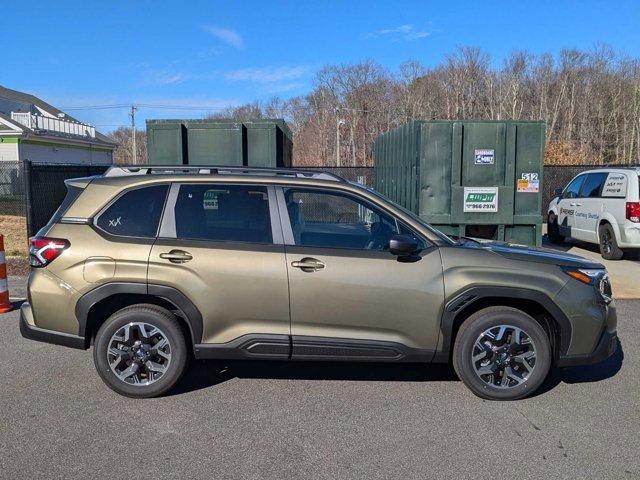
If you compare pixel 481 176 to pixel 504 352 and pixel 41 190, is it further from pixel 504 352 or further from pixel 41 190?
pixel 41 190

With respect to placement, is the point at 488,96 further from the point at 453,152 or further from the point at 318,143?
the point at 453,152

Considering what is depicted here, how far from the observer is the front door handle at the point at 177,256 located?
172 inches

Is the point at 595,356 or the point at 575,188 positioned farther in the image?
the point at 575,188

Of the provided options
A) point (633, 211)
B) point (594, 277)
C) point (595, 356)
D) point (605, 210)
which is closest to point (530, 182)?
point (633, 211)

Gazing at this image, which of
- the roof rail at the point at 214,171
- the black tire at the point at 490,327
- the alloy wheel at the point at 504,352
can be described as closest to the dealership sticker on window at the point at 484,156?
the roof rail at the point at 214,171

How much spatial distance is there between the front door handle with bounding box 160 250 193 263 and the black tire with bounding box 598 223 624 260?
9.79 metres

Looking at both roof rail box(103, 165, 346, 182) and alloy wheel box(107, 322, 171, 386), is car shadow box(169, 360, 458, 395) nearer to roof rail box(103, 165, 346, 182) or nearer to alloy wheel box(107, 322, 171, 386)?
alloy wheel box(107, 322, 171, 386)

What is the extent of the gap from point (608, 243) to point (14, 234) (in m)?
14.9

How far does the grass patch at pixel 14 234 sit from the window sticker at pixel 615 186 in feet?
40.8

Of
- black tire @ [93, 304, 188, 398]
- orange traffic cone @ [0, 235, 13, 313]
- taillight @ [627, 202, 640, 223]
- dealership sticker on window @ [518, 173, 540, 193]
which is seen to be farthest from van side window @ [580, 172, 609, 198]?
orange traffic cone @ [0, 235, 13, 313]

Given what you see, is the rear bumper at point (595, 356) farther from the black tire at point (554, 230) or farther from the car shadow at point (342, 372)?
the black tire at point (554, 230)

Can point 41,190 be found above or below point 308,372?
above

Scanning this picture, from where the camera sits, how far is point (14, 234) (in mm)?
15234

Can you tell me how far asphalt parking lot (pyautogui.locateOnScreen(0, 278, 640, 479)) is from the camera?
3432mm
